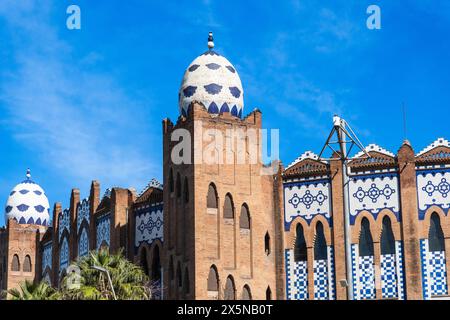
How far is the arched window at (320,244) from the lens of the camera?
118 ft

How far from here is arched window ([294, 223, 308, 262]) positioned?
36188 mm

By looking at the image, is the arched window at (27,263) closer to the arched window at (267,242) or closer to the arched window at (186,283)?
the arched window at (186,283)

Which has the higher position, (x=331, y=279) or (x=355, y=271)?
(x=355, y=271)

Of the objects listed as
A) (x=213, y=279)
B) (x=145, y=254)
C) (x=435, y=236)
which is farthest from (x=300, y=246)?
(x=145, y=254)

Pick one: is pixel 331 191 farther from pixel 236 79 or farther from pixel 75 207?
pixel 75 207

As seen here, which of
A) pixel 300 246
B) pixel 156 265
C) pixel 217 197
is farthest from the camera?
pixel 156 265

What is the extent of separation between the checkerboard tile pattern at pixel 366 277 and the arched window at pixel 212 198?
5876 millimetres

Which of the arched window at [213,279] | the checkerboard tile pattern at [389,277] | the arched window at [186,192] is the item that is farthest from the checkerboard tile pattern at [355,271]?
the arched window at [186,192]

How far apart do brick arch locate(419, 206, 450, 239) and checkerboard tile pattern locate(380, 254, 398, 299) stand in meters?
1.41

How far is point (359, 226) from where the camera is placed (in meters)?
35.3

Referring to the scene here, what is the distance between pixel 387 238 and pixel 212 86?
354 inches

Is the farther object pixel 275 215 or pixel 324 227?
pixel 275 215

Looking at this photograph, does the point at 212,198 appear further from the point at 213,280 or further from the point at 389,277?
the point at 389,277
